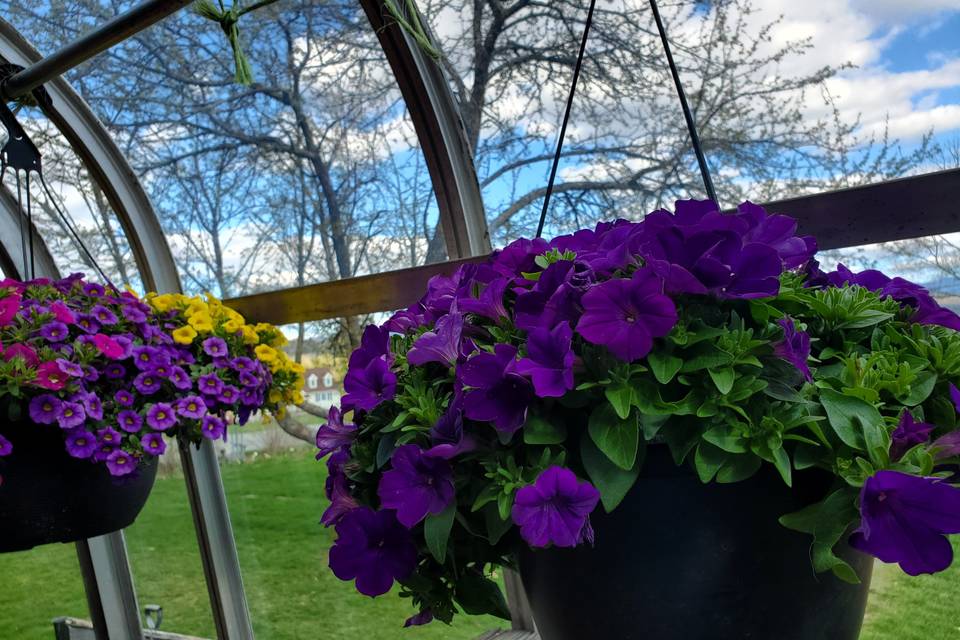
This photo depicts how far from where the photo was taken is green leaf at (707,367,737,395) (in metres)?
0.45

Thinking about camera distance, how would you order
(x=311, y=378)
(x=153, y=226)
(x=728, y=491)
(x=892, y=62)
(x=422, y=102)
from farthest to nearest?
(x=153, y=226)
(x=311, y=378)
(x=422, y=102)
(x=892, y=62)
(x=728, y=491)

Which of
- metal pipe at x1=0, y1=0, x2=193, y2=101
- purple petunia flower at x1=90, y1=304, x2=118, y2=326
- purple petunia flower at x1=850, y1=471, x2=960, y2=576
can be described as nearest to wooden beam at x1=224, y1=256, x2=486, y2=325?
purple petunia flower at x1=90, y1=304, x2=118, y2=326

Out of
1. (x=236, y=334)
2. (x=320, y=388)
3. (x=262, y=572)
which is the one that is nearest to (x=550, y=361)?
(x=236, y=334)

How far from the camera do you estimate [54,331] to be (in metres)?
1.24

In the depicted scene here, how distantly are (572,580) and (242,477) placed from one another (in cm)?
217

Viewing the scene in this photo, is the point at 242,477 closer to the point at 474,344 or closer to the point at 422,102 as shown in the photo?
the point at 422,102

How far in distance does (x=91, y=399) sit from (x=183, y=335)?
0.92 ft

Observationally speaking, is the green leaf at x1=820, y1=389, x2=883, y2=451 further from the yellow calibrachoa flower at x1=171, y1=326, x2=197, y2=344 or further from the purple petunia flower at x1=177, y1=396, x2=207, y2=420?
the yellow calibrachoa flower at x1=171, y1=326, x2=197, y2=344

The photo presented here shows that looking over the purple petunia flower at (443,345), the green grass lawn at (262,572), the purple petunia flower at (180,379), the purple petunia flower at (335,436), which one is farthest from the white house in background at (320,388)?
the purple petunia flower at (443,345)

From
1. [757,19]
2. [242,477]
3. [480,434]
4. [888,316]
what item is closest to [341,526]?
[480,434]

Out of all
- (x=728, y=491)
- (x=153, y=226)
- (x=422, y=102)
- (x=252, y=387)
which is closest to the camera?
(x=728, y=491)

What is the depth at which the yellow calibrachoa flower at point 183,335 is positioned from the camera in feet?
4.80

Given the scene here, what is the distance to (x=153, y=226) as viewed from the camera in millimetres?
2510

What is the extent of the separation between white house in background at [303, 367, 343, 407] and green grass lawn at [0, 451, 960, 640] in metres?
0.19
